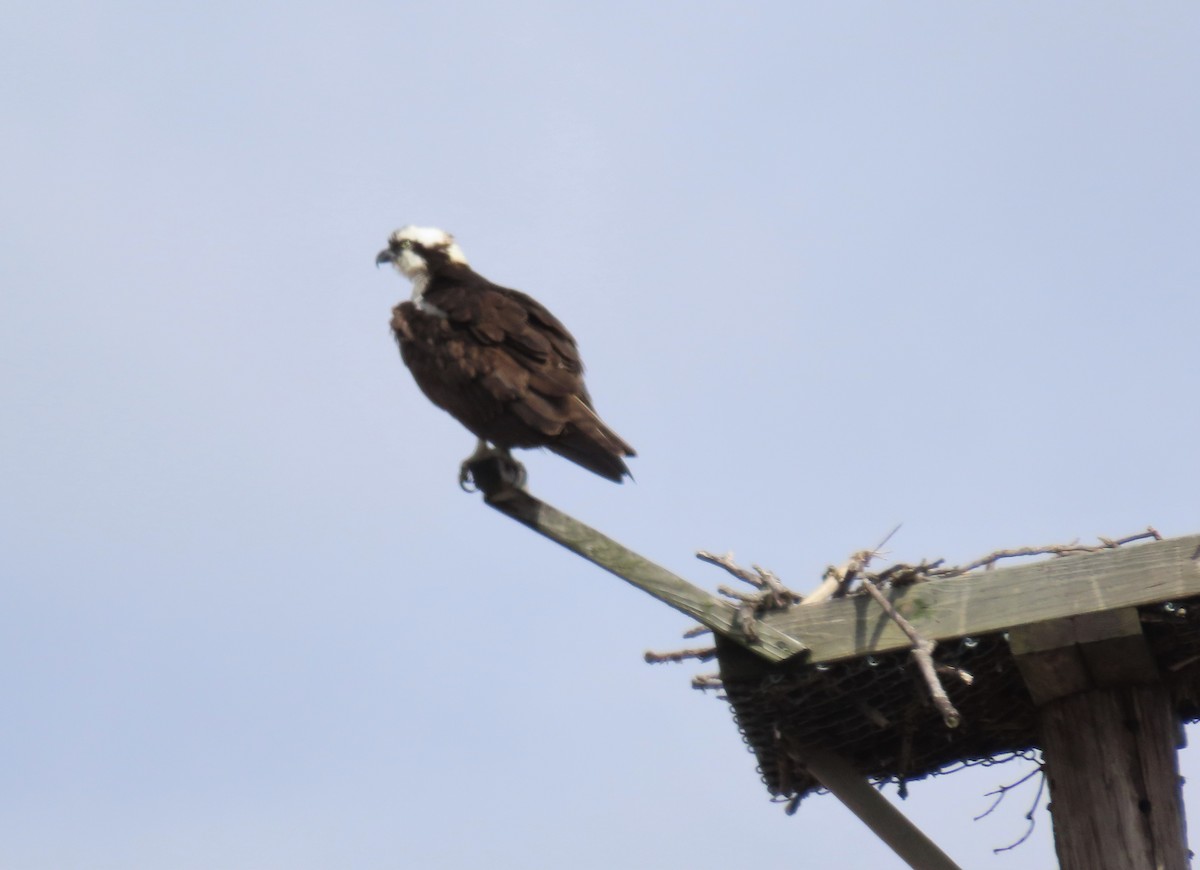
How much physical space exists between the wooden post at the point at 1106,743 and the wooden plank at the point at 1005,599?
6cm

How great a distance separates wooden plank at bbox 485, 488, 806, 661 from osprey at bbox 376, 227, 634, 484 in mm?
445

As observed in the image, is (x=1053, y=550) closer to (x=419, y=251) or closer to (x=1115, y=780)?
(x=1115, y=780)

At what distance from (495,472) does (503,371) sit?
2.27ft

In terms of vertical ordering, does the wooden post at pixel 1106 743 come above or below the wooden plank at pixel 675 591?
below

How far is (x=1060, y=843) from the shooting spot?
3.79 meters

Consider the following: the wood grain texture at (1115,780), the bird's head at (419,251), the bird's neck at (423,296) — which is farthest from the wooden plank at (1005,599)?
the bird's head at (419,251)

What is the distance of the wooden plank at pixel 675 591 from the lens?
3852 millimetres

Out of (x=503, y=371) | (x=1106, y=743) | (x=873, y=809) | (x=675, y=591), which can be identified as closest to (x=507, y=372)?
(x=503, y=371)

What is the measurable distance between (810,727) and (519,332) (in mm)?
1781

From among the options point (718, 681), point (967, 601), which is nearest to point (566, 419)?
point (718, 681)

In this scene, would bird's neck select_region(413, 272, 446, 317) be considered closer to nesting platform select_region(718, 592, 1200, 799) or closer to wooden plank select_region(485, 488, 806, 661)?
wooden plank select_region(485, 488, 806, 661)

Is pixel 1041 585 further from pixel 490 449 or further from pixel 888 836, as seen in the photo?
pixel 490 449

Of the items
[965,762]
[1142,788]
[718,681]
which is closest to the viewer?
[1142,788]

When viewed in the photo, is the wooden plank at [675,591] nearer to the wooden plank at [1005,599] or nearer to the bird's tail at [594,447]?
the wooden plank at [1005,599]
